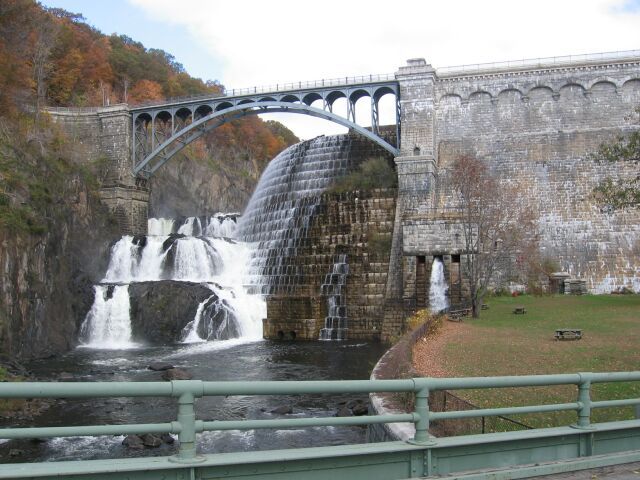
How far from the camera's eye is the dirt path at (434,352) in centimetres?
1461

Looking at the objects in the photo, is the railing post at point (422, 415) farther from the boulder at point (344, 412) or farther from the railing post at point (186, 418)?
the boulder at point (344, 412)

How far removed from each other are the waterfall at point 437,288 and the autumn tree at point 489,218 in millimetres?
1345

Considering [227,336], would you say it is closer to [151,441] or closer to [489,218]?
[489,218]

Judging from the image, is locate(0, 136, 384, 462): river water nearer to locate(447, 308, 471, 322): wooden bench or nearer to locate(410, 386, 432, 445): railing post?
locate(447, 308, 471, 322): wooden bench

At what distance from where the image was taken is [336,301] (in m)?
35.8

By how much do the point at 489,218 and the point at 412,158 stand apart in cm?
817

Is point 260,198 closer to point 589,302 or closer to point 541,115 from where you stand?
point 541,115

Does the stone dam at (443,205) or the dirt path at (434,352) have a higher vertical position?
the stone dam at (443,205)

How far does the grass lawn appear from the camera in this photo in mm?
11500

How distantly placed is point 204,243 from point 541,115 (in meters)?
23.3

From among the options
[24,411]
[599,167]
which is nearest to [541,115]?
[599,167]

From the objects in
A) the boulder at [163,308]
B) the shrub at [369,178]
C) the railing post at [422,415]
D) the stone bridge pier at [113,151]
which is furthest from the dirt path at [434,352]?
the stone bridge pier at [113,151]

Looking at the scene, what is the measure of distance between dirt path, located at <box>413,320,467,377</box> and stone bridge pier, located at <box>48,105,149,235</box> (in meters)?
30.6

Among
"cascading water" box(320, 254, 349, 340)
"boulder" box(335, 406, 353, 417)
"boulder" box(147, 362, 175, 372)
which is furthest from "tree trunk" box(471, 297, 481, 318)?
"boulder" box(147, 362, 175, 372)
